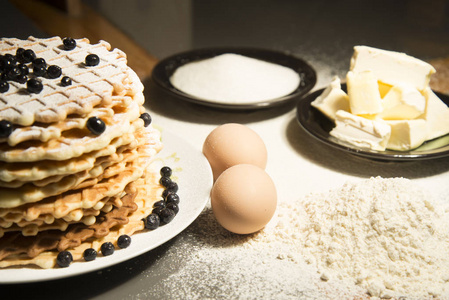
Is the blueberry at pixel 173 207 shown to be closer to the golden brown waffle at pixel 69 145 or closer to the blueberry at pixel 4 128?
the golden brown waffle at pixel 69 145

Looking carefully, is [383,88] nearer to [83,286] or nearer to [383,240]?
[383,240]

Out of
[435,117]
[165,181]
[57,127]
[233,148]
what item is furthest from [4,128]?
[435,117]

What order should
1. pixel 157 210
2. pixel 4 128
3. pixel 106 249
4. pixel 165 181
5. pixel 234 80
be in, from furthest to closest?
1. pixel 234 80
2. pixel 165 181
3. pixel 157 210
4. pixel 106 249
5. pixel 4 128

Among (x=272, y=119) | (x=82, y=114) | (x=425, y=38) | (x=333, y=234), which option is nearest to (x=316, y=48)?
(x=425, y=38)

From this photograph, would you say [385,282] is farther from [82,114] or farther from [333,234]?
[82,114]

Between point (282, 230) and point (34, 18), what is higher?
point (282, 230)

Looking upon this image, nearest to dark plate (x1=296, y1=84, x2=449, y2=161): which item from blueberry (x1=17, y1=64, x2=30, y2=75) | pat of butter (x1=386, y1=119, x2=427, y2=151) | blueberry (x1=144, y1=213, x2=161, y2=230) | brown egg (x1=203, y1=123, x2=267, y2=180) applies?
pat of butter (x1=386, y1=119, x2=427, y2=151)

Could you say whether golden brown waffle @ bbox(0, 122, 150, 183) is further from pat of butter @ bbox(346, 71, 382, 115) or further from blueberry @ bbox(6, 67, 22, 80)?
pat of butter @ bbox(346, 71, 382, 115)
